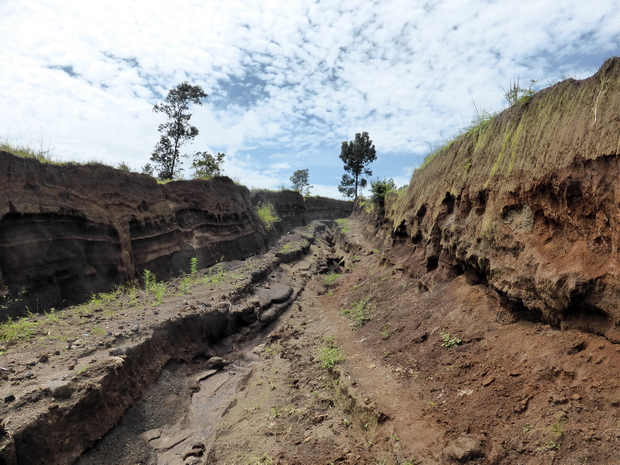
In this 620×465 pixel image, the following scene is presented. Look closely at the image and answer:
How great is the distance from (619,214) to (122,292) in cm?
979

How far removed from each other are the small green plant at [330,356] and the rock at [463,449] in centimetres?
281

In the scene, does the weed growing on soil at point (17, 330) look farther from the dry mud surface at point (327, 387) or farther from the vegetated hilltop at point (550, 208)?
the vegetated hilltop at point (550, 208)

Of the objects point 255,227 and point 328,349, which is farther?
point 255,227

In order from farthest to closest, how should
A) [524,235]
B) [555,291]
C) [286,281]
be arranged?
[286,281] < [524,235] < [555,291]

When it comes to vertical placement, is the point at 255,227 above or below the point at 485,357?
above

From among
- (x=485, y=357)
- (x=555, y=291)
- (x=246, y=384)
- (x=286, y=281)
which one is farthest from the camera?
(x=286, y=281)

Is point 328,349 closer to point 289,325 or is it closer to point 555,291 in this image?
point 289,325

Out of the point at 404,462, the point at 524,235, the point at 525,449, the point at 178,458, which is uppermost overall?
the point at 524,235

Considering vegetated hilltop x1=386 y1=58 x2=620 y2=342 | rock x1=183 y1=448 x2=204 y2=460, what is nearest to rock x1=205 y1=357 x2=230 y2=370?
rock x1=183 y1=448 x2=204 y2=460

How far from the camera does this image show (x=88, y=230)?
928 cm

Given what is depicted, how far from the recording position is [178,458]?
4.95 metres

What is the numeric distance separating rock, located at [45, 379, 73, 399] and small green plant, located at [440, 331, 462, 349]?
5137mm

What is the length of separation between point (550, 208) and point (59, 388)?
6.59 m

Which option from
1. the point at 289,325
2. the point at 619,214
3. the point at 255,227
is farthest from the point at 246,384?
the point at 255,227
